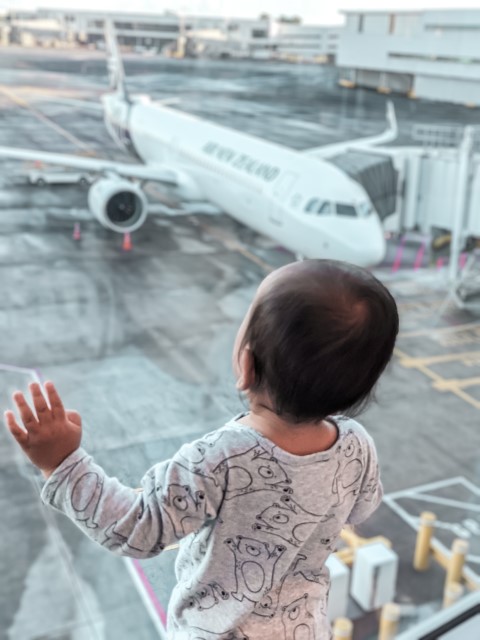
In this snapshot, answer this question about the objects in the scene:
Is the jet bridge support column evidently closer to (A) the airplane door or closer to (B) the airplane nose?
(B) the airplane nose

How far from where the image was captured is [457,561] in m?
5.66

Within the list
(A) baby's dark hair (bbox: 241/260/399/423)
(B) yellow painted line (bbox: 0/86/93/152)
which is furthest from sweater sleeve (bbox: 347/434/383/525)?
(B) yellow painted line (bbox: 0/86/93/152)

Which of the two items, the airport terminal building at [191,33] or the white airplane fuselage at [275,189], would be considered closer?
the white airplane fuselage at [275,189]

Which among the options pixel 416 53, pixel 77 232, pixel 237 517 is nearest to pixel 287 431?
pixel 237 517

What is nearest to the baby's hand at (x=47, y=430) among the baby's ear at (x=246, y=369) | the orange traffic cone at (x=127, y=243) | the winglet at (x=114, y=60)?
the baby's ear at (x=246, y=369)

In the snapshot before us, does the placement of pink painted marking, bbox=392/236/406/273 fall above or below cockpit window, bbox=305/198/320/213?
below

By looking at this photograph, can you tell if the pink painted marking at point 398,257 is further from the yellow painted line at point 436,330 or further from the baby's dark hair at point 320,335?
the baby's dark hair at point 320,335

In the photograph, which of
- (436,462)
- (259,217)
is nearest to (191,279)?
(259,217)

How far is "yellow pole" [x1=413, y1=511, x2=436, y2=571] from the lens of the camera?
6.05 meters

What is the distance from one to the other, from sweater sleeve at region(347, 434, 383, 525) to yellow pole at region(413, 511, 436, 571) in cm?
462

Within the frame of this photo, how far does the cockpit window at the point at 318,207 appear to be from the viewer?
11602 millimetres

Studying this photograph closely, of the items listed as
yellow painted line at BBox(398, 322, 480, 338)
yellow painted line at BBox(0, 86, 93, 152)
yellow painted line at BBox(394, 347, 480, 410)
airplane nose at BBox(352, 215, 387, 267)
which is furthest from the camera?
yellow painted line at BBox(0, 86, 93, 152)

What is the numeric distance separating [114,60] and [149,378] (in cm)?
1731

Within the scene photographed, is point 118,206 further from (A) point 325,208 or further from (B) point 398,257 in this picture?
(B) point 398,257
